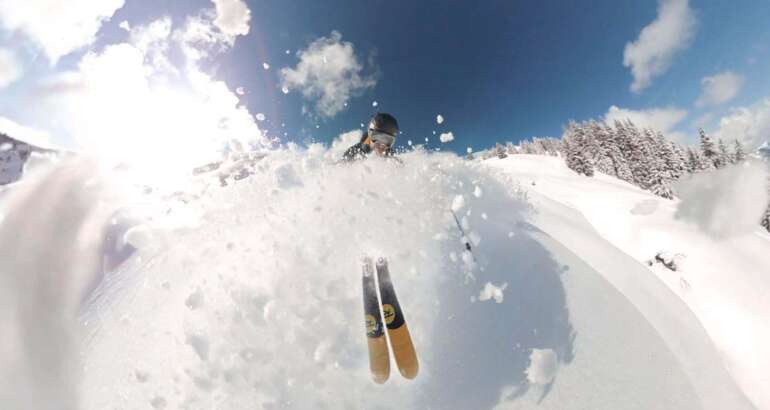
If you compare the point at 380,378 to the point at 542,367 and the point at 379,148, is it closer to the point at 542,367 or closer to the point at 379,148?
the point at 542,367

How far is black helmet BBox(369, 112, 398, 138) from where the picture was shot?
288 inches

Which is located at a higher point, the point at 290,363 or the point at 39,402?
the point at 290,363

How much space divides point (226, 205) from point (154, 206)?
1542 mm

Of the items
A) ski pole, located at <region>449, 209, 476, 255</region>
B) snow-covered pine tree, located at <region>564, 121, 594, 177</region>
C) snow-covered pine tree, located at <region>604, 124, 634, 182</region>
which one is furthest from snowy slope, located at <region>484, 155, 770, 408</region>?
snow-covered pine tree, located at <region>604, 124, 634, 182</region>

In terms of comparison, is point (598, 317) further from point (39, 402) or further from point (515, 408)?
point (39, 402)

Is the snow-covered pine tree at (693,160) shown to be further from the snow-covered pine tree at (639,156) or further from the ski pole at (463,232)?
the ski pole at (463,232)

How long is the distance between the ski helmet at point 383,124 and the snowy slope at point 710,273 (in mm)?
4183

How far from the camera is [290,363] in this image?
4352 mm

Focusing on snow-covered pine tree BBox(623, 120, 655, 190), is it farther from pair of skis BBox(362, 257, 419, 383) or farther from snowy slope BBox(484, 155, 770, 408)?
pair of skis BBox(362, 257, 419, 383)

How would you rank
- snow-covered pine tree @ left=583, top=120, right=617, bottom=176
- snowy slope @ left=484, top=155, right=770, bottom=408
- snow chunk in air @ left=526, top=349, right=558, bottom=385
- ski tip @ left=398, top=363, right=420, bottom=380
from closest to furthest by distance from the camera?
snow chunk in air @ left=526, top=349, right=558, bottom=385 < ski tip @ left=398, top=363, right=420, bottom=380 < snowy slope @ left=484, top=155, right=770, bottom=408 < snow-covered pine tree @ left=583, top=120, right=617, bottom=176

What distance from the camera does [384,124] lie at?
7.34 meters

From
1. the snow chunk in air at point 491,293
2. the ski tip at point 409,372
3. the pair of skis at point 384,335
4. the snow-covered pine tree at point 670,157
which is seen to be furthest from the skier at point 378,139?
the snow-covered pine tree at point 670,157

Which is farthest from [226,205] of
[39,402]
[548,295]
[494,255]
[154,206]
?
[548,295]

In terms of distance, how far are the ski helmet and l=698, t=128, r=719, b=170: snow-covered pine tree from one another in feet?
184
